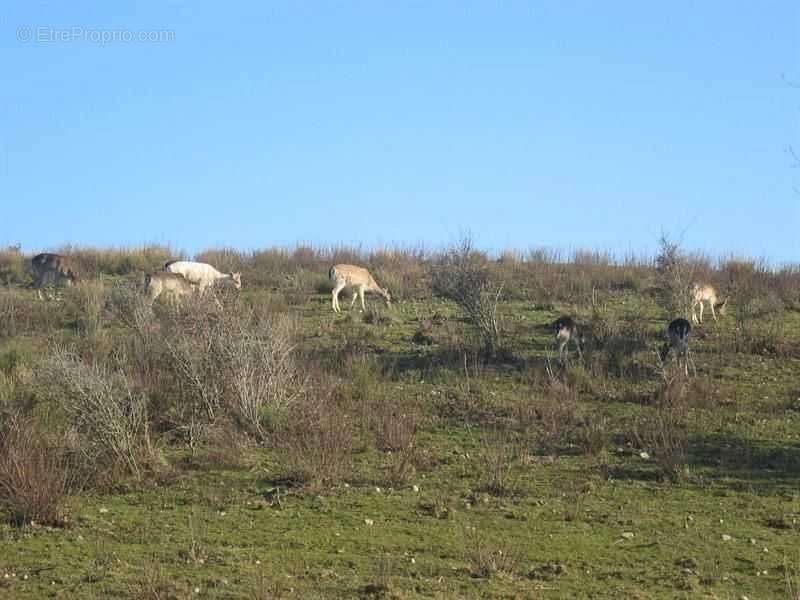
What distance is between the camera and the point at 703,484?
13.3 meters

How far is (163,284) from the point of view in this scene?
25297mm

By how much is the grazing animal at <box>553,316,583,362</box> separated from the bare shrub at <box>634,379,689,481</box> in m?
2.71

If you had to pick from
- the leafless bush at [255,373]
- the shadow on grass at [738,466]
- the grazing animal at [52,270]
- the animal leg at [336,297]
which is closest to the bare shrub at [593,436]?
the shadow on grass at [738,466]

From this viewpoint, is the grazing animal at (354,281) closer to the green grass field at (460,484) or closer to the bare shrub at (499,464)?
the green grass field at (460,484)

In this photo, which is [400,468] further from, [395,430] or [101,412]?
[101,412]

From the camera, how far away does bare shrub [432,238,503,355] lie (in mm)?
20859

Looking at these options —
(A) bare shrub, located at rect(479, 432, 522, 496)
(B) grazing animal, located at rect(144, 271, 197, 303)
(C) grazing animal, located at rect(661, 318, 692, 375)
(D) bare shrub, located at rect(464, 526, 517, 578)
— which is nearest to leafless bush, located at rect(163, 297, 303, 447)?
(A) bare shrub, located at rect(479, 432, 522, 496)

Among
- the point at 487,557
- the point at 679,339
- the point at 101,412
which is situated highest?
the point at 679,339

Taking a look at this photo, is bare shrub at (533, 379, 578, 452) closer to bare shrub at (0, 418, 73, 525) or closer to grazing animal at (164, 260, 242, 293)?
bare shrub at (0, 418, 73, 525)

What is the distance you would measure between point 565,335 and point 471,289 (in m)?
2.51

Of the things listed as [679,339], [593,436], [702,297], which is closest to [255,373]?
[593,436]

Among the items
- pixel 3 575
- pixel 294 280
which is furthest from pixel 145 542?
pixel 294 280

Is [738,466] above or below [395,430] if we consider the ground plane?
below

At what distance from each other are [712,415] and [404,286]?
13715 mm
